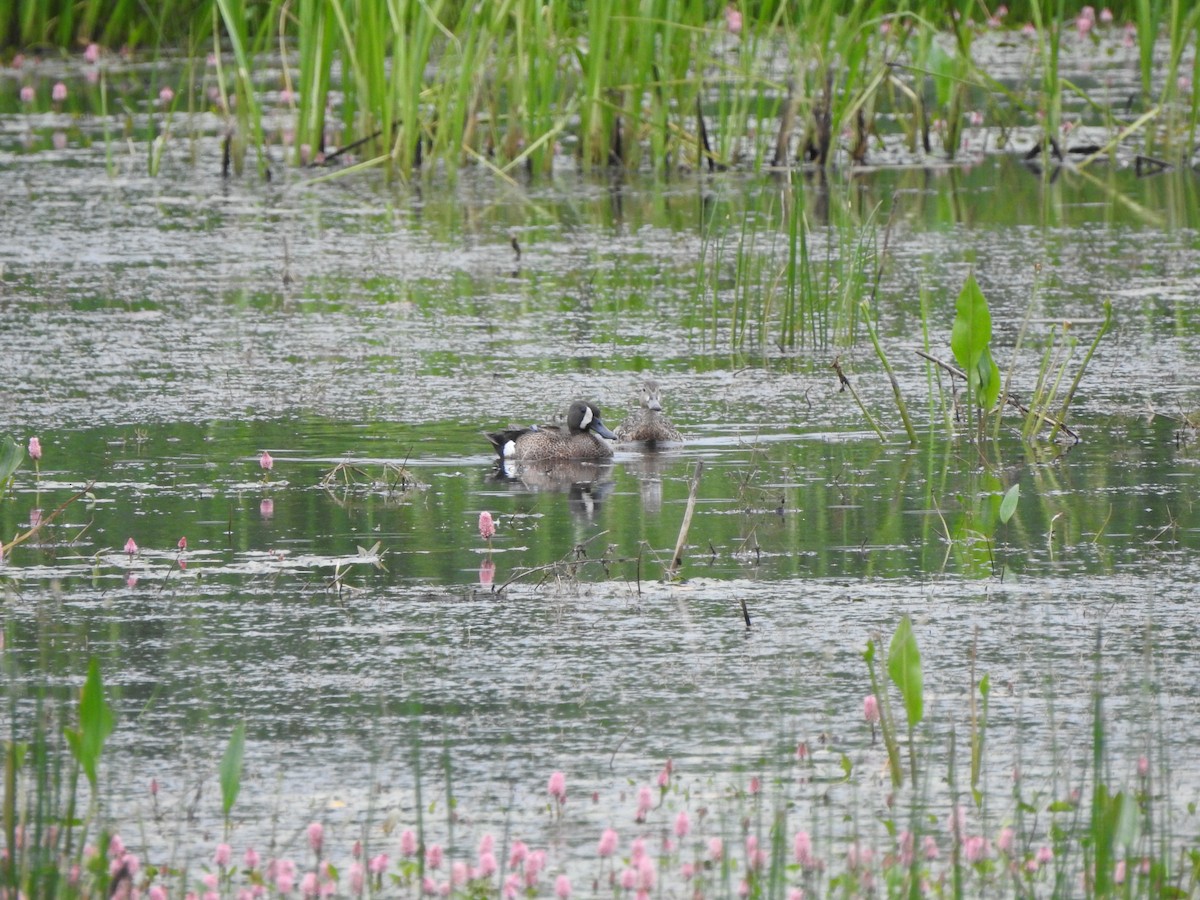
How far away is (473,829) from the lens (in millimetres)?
4312

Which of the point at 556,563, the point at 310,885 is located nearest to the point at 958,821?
the point at 310,885

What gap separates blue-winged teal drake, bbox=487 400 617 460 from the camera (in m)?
7.96

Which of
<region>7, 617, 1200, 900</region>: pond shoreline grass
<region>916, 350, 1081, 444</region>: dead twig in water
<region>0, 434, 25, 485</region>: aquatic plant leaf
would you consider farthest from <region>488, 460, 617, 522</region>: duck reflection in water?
<region>7, 617, 1200, 900</region>: pond shoreline grass

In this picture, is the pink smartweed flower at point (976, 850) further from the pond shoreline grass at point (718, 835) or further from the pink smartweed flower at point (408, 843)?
the pink smartweed flower at point (408, 843)

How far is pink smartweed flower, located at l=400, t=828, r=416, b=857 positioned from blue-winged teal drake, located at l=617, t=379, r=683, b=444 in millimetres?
4069

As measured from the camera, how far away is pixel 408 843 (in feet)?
13.1

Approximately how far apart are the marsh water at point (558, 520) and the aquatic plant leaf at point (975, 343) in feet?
0.65

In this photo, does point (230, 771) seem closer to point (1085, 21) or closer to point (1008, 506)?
point (1008, 506)

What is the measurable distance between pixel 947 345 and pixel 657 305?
65.3 inches

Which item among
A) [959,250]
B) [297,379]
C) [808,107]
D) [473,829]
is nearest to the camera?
[473,829]

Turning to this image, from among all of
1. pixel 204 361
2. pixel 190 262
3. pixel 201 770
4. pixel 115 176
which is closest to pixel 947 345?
pixel 204 361

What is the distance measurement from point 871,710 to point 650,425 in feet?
11.3

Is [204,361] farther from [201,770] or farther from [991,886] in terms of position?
[991,886]

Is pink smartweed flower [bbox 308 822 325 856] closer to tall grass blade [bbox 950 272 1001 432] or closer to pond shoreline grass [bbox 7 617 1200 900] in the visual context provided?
pond shoreline grass [bbox 7 617 1200 900]
